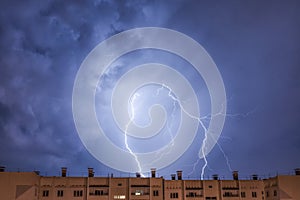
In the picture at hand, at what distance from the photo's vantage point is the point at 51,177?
49.8 m

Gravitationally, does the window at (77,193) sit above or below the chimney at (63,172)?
below

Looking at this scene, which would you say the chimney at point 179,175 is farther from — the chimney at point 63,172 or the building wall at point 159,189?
the chimney at point 63,172

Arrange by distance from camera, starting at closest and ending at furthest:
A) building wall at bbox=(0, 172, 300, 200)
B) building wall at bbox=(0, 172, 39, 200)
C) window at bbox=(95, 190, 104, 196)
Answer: building wall at bbox=(0, 172, 39, 200), building wall at bbox=(0, 172, 300, 200), window at bbox=(95, 190, 104, 196)

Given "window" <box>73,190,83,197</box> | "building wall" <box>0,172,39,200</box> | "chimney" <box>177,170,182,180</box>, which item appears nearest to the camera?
"building wall" <box>0,172,39,200</box>

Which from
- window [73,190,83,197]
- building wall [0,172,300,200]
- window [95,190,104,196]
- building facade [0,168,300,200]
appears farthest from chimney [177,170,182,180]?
→ window [73,190,83,197]

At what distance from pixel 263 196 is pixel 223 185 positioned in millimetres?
6415

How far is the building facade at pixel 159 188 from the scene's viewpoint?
49.6 metres

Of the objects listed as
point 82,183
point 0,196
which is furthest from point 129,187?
point 0,196

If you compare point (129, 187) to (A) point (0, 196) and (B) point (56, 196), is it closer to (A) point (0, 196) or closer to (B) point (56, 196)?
(B) point (56, 196)

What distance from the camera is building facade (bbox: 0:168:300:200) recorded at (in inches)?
1952

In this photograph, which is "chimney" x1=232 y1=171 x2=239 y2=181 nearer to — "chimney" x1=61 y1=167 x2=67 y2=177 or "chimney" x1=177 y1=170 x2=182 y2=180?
"chimney" x1=177 y1=170 x2=182 y2=180

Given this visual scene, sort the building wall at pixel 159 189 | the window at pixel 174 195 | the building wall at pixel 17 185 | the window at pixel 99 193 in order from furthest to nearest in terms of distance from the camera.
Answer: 1. the window at pixel 174 195
2. the window at pixel 99 193
3. the building wall at pixel 159 189
4. the building wall at pixel 17 185

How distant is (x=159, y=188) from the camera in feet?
173

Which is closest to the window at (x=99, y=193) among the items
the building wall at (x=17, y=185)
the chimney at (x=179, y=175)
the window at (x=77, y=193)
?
the window at (x=77, y=193)
